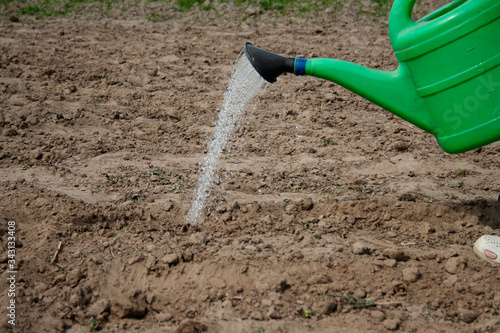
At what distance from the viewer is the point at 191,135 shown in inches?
126

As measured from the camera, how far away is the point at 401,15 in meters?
2.03

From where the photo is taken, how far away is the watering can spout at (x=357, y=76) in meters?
2.13

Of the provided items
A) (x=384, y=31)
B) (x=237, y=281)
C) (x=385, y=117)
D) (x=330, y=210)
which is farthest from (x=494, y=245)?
(x=384, y=31)

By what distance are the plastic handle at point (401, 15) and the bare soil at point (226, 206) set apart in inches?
37.9

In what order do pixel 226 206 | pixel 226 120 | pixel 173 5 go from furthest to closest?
pixel 173 5 < pixel 226 120 < pixel 226 206

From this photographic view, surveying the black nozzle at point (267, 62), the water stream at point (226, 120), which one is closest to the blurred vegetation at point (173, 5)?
the water stream at point (226, 120)

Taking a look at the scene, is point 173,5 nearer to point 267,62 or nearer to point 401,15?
point 267,62

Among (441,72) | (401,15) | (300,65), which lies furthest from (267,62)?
(441,72)

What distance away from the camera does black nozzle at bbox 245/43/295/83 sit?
2.14m

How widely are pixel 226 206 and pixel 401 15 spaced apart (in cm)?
128

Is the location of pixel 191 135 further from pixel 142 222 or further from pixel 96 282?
pixel 96 282

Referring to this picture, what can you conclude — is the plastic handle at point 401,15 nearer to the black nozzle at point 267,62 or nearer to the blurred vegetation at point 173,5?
the black nozzle at point 267,62

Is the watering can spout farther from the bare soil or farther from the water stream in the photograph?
the bare soil

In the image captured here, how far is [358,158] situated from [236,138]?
81cm
